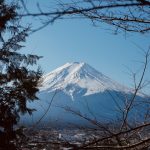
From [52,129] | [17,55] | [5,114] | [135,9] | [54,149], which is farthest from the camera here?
[17,55]

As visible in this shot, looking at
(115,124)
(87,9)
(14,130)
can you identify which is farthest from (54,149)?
(14,130)

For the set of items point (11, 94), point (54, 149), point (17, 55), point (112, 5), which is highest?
point (17, 55)

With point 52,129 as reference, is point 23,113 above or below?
above

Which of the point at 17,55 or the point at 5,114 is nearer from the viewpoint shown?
the point at 5,114

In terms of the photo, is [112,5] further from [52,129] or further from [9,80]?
[9,80]

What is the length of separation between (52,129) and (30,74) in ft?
23.1

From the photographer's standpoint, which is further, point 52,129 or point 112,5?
point 52,129

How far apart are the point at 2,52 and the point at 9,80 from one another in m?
0.98

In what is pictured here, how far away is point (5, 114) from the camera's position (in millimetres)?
12094

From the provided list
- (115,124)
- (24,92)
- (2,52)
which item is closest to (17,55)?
(2,52)

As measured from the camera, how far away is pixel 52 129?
6086 millimetres

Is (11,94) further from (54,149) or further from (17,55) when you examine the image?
(54,149)

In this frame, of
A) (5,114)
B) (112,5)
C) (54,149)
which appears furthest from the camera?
(5,114)

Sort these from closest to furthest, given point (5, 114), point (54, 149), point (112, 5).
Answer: point (112, 5), point (54, 149), point (5, 114)
